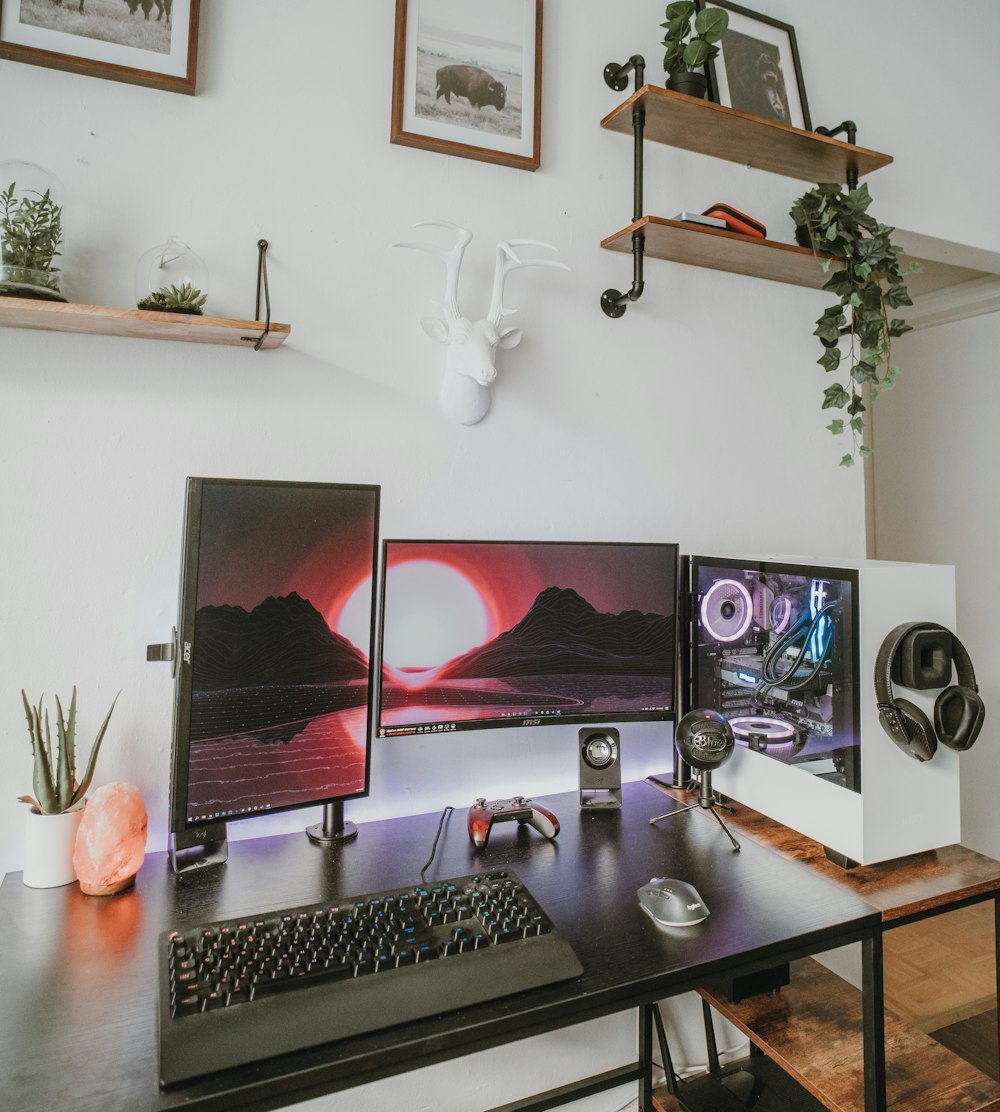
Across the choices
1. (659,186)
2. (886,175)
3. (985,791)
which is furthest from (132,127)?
(985,791)

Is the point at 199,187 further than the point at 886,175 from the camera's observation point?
No

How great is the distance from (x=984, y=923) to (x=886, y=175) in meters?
2.57

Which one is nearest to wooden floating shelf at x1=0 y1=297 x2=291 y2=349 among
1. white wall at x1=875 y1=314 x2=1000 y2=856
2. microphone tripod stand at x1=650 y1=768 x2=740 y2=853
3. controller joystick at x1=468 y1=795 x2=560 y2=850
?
controller joystick at x1=468 y1=795 x2=560 y2=850

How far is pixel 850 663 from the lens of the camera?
1.33 metres

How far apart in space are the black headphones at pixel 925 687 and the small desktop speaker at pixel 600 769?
54 centimetres

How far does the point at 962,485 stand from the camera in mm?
2959

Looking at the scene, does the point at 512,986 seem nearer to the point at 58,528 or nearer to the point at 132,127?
the point at 58,528

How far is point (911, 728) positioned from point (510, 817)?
0.75m

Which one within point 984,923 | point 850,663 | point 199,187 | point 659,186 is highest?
point 659,186

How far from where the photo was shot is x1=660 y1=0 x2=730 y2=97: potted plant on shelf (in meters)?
1.56

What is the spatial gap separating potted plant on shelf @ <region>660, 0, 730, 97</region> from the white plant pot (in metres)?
1.91

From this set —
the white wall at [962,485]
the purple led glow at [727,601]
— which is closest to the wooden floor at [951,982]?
the white wall at [962,485]

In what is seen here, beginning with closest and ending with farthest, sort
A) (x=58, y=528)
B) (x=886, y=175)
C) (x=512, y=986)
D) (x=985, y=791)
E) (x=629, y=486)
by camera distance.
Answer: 1. (x=512, y=986)
2. (x=58, y=528)
3. (x=629, y=486)
4. (x=886, y=175)
5. (x=985, y=791)

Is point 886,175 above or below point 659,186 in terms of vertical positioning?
above
